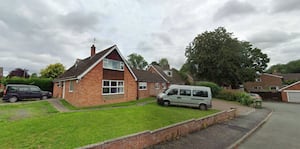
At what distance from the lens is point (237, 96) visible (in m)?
24.2

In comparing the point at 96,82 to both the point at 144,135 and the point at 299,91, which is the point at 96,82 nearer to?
the point at 144,135

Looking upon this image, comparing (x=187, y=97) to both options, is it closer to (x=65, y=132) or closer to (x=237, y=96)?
(x=65, y=132)

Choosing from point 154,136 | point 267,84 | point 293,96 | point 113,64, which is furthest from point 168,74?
point 154,136

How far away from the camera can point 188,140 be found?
23.1 ft

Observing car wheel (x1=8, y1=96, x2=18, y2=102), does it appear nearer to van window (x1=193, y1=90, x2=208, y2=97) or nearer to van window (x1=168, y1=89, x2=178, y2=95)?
van window (x1=168, y1=89, x2=178, y2=95)

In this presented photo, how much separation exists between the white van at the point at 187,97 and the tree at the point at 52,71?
1430 inches

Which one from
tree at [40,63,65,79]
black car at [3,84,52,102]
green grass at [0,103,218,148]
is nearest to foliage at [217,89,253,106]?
green grass at [0,103,218,148]

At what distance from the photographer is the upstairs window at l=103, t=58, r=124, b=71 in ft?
54.3

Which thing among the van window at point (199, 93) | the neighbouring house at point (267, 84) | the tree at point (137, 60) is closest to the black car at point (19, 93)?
the van window at point (199, 93)

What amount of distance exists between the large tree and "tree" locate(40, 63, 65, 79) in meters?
33.5

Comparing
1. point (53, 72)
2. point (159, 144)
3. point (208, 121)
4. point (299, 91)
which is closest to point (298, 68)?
point (299, 91)

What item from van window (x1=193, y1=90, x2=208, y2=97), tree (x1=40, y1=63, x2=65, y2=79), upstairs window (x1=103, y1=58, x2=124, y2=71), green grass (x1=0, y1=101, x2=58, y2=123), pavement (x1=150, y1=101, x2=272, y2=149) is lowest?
pavement (x1=150, y1=101, x2=272, y2=149)

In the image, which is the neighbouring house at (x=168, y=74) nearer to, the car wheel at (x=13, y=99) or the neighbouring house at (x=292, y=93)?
the neighbouring house at (x=292, y=93)

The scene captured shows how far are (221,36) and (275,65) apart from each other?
77319 mm
